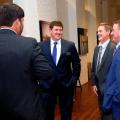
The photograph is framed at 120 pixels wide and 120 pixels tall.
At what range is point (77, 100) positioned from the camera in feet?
25.4

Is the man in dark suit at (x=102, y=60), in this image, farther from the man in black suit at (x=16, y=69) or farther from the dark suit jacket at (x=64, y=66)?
the man in black suit at (x=16, y=69)

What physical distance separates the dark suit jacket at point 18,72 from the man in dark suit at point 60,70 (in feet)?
5.76

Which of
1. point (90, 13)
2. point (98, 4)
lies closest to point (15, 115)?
point (90, 13)

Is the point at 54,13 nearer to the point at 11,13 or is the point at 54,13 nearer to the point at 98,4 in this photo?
the point at 11,13

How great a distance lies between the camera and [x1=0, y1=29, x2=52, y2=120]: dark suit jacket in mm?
2277

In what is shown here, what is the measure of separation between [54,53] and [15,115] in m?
2.05

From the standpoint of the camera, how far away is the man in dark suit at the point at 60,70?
4172 mm

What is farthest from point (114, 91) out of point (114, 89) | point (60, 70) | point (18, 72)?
point (60, 70)

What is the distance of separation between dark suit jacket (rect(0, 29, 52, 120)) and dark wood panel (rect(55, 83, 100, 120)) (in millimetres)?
3546

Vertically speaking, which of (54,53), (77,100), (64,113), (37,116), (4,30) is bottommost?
(77,100)

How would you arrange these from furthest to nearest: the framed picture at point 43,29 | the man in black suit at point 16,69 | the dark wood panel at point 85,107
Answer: the framed picture at point 43,29, the dark wood panel at point 85,107, the man in black suit at point 16,69

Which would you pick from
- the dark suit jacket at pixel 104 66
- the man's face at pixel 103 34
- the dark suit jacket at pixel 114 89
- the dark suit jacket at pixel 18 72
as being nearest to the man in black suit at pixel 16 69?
the dark suit jacket at pixel 18 72

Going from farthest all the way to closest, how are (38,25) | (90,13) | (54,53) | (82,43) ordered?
(90,13) → (82,43) → (38,25) → (54,53)

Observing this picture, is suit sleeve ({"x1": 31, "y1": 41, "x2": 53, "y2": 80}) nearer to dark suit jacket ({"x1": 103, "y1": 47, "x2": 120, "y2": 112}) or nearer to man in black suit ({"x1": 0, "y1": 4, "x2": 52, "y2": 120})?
man in black suit ({"x1": 0, "y1": 4, "x2": 52, "y2": 120})
